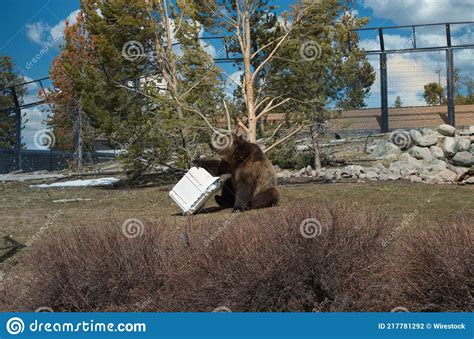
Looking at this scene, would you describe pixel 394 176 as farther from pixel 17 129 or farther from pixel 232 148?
pixel 17 129

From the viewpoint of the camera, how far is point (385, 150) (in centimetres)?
2031

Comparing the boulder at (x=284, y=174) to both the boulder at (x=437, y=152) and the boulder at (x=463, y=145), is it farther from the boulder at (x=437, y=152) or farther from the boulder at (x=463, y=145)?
the boulder at (x=463, y=145)

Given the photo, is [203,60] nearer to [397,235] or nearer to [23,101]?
[397,235]

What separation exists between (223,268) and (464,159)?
14.2 metres

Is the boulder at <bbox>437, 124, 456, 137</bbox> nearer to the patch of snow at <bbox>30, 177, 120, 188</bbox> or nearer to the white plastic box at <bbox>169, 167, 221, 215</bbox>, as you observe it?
the patch of snow at <bbox>30, 177, 120, 188</bbox>
